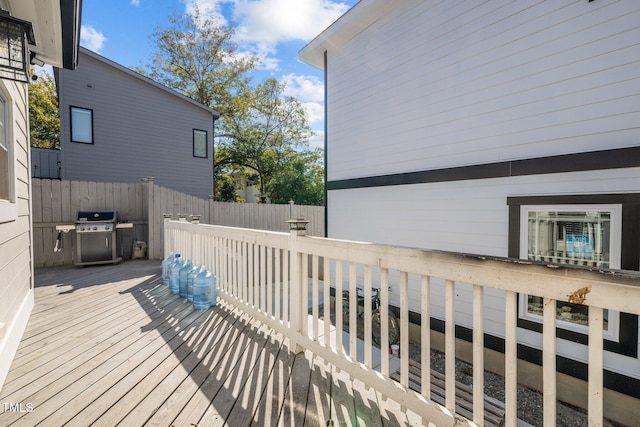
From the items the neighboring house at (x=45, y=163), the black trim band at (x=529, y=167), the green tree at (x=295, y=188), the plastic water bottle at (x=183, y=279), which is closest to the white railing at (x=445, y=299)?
the plastic water bottle at (x=183, y=279)

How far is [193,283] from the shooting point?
3600mm

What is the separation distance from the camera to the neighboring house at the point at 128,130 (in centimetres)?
842

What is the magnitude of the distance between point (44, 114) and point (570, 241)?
2175cm

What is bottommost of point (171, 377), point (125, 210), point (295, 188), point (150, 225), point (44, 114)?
point (171, 377)

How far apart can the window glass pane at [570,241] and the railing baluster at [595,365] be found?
2421mm

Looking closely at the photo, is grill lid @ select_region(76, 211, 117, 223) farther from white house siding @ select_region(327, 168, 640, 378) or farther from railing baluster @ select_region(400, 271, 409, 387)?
railing baluster @ select_region(400, 271, 409, 387)

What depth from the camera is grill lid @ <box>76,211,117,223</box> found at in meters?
6.12

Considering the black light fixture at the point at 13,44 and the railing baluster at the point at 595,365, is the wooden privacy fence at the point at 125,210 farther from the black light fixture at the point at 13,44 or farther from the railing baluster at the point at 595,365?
the railing baluster at the point at 595,365

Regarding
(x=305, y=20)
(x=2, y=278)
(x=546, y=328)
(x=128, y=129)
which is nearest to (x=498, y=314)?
(x=546, y=328)

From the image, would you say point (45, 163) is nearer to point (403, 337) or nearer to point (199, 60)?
point (199, 60)

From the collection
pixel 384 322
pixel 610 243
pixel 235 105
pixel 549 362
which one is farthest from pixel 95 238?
pixel 235 105

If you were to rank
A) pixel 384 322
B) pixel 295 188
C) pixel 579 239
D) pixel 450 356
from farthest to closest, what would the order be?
pixel 295 188
pixel 579 239
pixel 384 322
pixel 450 356

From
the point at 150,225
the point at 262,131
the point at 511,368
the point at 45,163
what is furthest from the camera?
the point at 262,131

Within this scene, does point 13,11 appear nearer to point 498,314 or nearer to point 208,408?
point 208,408
